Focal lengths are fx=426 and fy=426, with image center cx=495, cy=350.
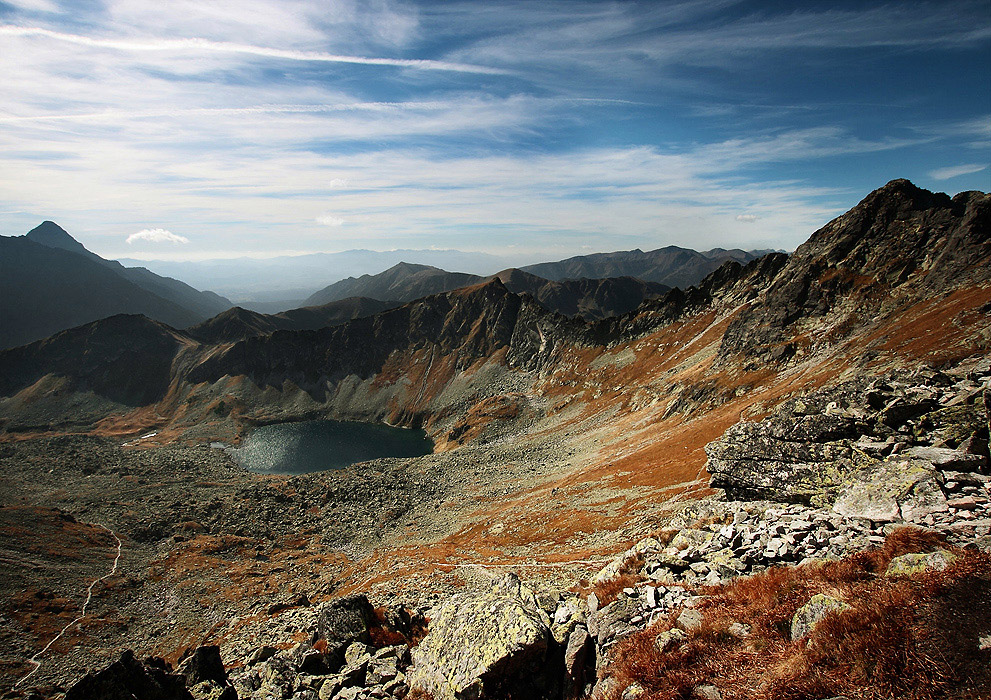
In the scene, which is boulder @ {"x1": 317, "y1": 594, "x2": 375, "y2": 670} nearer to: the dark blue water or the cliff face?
the cliff face

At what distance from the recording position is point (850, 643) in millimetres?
7789

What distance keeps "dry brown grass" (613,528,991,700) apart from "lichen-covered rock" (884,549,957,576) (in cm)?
25

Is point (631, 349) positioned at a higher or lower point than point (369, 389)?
higher

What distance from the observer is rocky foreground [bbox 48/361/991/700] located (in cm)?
907

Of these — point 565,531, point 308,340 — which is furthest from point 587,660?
point 308,340

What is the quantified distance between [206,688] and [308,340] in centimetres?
16941

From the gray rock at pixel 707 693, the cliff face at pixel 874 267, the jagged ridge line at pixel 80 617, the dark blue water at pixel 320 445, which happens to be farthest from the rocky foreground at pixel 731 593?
the dark blue water at pixel 320 445

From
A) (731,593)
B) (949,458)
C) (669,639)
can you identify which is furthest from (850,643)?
(949,458)

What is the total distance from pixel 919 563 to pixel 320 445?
12899 cm

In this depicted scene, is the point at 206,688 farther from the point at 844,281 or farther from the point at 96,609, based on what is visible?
the point at 844,281

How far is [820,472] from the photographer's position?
62.7 feet

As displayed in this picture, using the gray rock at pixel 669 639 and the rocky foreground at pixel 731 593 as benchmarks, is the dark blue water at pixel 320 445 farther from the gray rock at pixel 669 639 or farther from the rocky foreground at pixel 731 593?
the gray rock at pixel 669 639

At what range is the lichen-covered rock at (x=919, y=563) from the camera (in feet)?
29.8

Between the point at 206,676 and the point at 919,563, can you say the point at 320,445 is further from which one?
the point at 919,563
